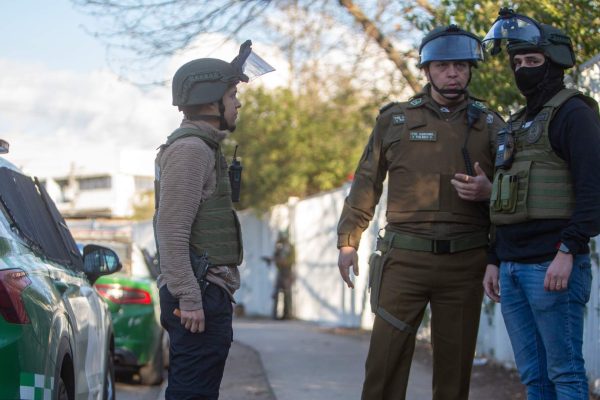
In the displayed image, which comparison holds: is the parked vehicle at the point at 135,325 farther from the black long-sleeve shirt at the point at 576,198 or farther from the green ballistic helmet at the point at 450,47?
the black long-sleeve shirt at the point at 576,198

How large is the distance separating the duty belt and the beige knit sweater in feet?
3.33

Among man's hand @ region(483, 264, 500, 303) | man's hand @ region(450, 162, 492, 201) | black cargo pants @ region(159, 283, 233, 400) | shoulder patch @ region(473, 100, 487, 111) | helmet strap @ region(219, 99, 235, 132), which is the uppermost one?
shoulder patch @ region(473, 100, 487, 111)

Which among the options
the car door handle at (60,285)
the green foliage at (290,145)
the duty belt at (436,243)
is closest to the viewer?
the car door handle at (60,285)

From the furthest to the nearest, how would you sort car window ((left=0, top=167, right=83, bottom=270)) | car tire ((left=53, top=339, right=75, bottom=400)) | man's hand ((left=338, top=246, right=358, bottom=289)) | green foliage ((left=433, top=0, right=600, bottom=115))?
1. green foliage ((left=433, top=0, right=600, bottom=115))
2. man's hand ((left=338, top=246, right=358, bottom=289))
3. car window ((left=0, top=167, right=83, bottom=270))
4. car tire ((left=53, top=339, right=75, bottom=400))

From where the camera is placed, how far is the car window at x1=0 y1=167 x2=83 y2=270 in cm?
442

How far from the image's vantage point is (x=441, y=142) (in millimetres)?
4719

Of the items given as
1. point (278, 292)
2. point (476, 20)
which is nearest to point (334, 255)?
point (278, 292)

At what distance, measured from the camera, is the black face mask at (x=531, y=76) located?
4219mm

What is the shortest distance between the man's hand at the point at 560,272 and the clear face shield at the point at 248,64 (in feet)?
5.00

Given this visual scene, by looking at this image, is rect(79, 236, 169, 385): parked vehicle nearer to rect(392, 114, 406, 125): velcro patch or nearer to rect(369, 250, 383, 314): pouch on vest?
rect(369, 250, 383, 314): pouch on vest

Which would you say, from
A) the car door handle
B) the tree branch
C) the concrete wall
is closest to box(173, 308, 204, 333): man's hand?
the car door handle

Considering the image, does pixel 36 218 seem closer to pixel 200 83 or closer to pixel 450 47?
pixel 200 83

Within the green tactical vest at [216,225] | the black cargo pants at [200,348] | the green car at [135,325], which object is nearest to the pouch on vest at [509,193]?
the green tactical vest at [216,225]

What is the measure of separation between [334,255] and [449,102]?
11197 mm
